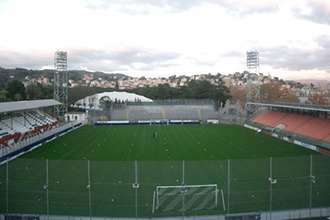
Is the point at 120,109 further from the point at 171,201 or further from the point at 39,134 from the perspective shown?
the point at 171,201

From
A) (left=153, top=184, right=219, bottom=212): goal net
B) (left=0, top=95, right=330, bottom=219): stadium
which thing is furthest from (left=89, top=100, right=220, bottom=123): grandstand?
(left=153, top=184, right=219, bottom=212): goal net

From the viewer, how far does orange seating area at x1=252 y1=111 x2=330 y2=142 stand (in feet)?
83.8

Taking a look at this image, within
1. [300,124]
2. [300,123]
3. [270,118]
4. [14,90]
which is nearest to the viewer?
→ [300,124]

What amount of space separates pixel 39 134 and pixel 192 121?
83.1 ft

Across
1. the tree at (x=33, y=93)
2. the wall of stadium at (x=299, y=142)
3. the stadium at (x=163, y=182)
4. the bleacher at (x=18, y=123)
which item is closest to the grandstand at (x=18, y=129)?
the bleacher at (x=18, y=123)

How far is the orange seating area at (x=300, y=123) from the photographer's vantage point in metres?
25.5

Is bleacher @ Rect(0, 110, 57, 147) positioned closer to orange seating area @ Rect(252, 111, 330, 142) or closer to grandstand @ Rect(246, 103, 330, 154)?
grandstand @ Rect(246, 103, 330, 154)

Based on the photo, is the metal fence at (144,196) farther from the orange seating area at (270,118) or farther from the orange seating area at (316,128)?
the orange seating area at (270,118)

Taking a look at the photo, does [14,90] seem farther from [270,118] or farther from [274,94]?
[274,94]

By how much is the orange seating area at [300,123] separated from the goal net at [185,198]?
16928 mm

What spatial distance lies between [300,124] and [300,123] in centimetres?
32

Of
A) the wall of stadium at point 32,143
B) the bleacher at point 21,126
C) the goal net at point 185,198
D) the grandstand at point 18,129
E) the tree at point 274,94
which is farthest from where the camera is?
the tree at point 274,94

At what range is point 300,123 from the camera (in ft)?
99.5

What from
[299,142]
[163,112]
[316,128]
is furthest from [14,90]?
[316,128]
